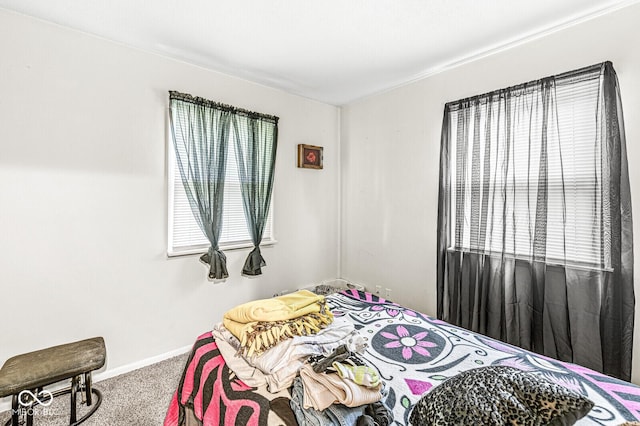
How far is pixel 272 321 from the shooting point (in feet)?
5.23

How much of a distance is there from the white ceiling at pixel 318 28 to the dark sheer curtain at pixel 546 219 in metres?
0.41

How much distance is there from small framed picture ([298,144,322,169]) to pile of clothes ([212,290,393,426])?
177cm

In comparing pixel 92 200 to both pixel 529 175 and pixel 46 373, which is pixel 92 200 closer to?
pixel 46 373

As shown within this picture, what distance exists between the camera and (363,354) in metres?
1.63

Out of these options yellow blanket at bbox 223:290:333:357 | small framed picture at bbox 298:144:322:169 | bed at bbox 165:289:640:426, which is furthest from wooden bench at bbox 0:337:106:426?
small framed picture at bbox 298:144:322:169

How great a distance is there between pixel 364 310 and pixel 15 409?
2074mm

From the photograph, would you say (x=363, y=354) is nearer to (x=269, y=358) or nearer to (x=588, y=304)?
(x=269, y=358)

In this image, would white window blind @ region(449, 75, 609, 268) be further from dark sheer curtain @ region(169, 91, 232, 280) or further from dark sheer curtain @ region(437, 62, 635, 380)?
dark sheer curtain @ region(169, 91, 232, 280)

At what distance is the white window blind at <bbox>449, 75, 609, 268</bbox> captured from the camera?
1.92 metres

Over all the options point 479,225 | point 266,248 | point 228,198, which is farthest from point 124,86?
point 479,225

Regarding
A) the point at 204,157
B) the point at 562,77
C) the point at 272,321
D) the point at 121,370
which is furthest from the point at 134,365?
the point at 562,77

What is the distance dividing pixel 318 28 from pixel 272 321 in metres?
1.93

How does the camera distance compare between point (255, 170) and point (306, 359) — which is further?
point (255, 170)

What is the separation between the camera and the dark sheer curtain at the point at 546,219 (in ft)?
6.04
